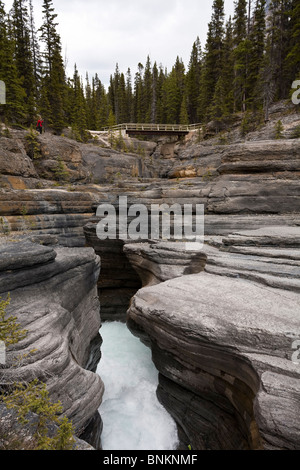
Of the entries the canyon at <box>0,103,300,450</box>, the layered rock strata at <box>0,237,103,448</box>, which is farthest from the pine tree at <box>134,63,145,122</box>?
the layered rock strata at <box>0,237,103,448</box>

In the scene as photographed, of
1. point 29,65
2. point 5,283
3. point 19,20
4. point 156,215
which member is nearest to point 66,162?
point 156,215

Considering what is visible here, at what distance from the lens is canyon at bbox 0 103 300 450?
459cm

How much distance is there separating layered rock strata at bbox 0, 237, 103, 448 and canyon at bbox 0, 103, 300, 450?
31 mm

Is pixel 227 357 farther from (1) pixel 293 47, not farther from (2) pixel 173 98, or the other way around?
(2) pixel 173 98

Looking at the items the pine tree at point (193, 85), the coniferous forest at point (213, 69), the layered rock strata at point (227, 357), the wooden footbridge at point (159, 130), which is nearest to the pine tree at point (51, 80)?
the coniferous forest at point (213, 69)

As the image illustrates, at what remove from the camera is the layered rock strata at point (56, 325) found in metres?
4.83

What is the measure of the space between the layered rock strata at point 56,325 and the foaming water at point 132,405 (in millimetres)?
1416

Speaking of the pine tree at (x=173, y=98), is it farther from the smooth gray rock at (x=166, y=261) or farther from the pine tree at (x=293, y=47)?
the smooth gray rock at (x=166, y=261)

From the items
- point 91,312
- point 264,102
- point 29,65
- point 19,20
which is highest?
point 19,20

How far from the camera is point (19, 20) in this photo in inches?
1207

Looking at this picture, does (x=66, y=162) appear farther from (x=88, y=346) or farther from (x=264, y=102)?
(x=264, y=102)

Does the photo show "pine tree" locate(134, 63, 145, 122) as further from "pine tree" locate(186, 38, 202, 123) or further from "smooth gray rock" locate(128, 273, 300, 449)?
"smooth gray rock" locate(128, 273, 300, 449)
